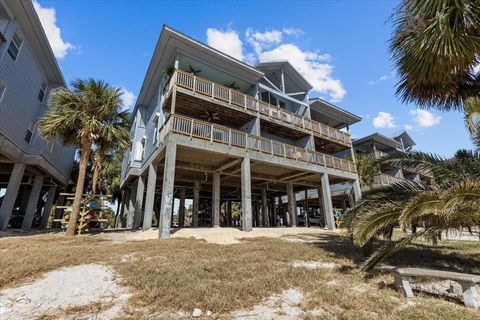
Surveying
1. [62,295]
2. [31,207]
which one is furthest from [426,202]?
[31,207]

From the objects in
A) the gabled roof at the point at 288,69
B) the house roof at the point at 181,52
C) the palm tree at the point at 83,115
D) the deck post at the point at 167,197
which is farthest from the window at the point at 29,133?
the gabled roof at the point at 288,69

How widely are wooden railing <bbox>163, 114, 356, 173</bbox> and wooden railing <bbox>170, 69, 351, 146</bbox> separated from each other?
2.16m

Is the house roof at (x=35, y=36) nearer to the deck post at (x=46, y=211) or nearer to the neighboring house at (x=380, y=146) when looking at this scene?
the deck post at (x=46, y=211)

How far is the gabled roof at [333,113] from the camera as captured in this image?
22623 millimetres

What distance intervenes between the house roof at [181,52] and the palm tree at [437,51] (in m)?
11.4

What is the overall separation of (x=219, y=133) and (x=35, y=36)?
1233cm

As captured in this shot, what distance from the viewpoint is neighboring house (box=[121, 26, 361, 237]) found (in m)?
12.9

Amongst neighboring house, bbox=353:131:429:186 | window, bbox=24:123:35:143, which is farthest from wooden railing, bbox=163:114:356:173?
neighboring house, bbox=353:131:429:186

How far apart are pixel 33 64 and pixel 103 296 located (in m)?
18.2

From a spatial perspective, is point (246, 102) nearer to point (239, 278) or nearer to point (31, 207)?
point (239, 278)

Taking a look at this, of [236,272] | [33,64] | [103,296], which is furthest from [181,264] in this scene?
[33,64]

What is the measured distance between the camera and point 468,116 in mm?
5406

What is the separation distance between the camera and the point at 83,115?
39.2 ft

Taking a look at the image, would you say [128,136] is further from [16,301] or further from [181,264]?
[16,301]
